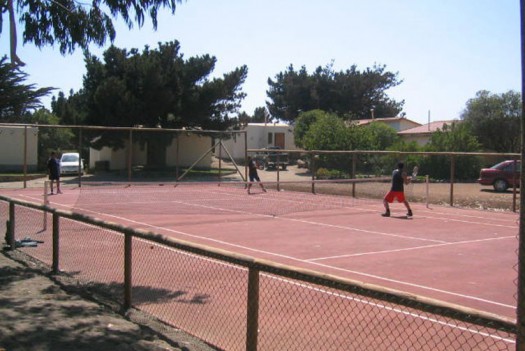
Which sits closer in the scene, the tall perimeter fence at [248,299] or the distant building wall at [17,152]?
the tall perimeter fence at [248,299]

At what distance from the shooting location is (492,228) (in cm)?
1795

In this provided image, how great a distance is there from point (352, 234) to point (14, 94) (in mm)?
10181

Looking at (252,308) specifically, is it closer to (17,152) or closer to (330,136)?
(330,136)

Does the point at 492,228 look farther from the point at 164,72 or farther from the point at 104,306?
the point at 164,72

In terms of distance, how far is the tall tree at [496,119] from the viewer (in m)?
48.8

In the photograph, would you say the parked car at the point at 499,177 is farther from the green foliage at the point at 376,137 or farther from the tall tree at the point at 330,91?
the tall tree at the point at 330,91

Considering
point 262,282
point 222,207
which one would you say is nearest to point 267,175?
point 222,207

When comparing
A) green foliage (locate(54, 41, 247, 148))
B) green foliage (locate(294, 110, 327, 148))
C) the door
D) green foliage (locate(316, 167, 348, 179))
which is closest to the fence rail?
green foliage (locate(316, 167, 348, 179))

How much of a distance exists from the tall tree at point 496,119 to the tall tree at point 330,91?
23782 millimetres

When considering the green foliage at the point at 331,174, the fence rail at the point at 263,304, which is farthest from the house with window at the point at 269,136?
the fence rail at the point at 263,304

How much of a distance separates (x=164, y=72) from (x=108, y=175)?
318 inches

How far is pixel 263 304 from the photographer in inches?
315

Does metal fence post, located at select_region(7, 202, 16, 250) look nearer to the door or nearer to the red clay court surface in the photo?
the red clay court surface

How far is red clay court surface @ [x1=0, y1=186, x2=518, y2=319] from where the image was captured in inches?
394
